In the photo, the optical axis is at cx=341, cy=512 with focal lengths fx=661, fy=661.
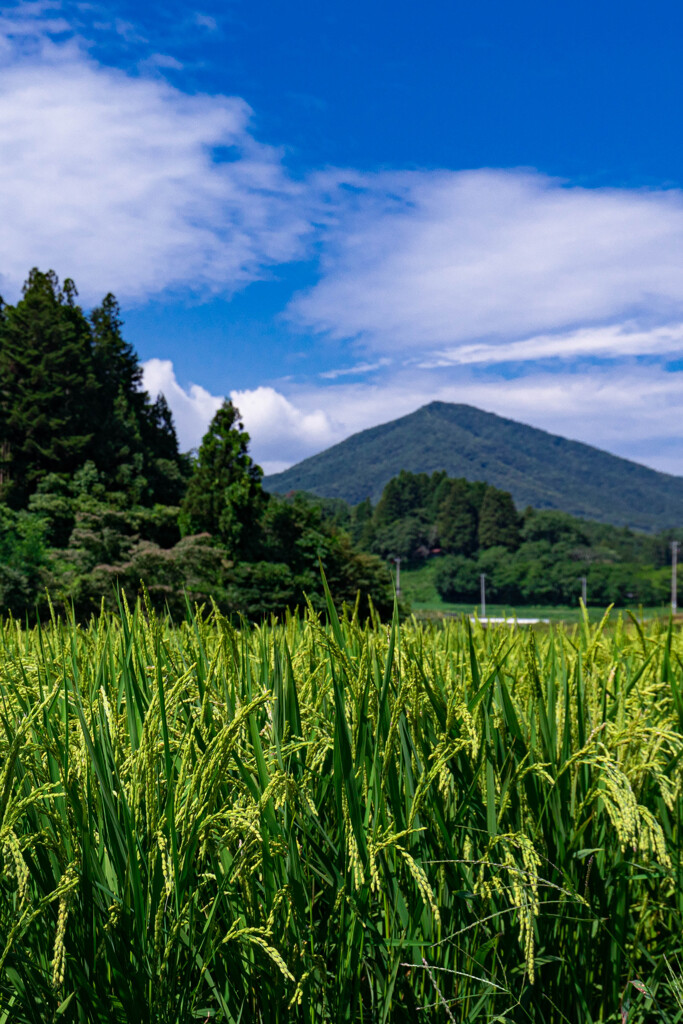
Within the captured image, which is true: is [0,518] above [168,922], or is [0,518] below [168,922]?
above

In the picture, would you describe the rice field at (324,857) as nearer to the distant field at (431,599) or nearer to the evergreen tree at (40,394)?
the evergreen tree at (40,394)

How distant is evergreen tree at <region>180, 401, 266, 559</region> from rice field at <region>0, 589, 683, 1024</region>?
2643cm

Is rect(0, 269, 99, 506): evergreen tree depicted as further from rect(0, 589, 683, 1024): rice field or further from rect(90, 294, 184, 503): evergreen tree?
rect(0, 589, 683, 1024): rice field

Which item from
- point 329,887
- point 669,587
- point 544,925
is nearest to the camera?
point 329,887

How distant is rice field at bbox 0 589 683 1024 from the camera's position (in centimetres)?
124

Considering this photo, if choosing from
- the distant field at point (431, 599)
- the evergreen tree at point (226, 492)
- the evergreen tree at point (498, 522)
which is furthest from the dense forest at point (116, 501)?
the evergreen tree at point (498, 522)

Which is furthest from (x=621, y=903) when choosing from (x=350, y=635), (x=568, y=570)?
(x=568, y=570)

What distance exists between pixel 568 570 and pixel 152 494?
70.6 metres

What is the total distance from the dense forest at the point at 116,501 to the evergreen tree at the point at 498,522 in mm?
68546

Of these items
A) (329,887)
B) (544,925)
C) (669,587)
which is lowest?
(669,587)

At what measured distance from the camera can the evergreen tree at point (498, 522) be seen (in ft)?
354

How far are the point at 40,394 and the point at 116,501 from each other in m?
10.1

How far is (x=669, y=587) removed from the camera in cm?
9231

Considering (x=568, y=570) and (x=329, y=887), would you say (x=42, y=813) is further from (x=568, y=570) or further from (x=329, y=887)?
(x=568, y=570)
